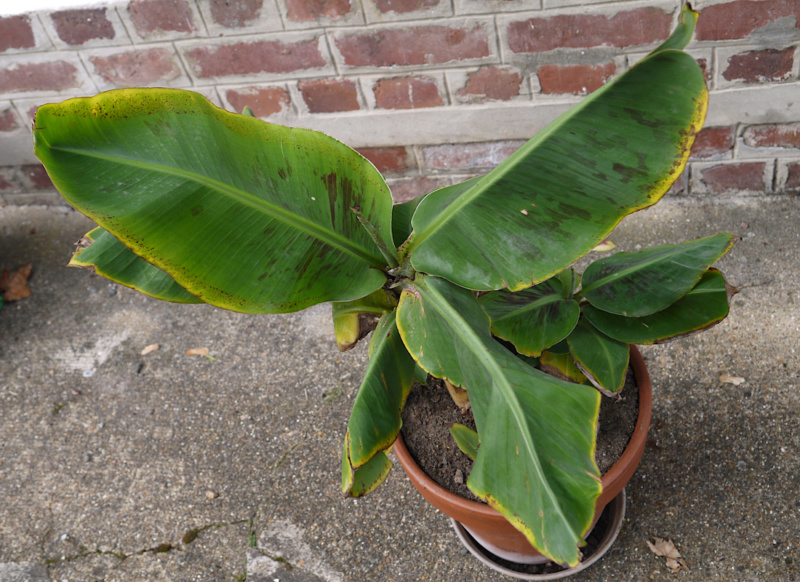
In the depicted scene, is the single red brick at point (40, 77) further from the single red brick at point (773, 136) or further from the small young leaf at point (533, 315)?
the single red brick at point (773, 136)

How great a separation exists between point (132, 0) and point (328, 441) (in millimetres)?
1353

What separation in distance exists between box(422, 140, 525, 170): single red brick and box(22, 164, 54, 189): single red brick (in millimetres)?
1439

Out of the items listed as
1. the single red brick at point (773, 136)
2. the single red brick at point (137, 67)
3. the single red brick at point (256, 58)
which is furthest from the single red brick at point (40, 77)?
the single red brick at point (773, 136)

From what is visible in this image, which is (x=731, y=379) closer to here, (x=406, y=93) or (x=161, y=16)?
(x=406, y=93)

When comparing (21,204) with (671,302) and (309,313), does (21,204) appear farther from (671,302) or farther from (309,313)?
(671,302)

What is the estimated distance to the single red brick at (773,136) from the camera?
1.62 meters

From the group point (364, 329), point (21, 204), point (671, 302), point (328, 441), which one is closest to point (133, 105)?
point (364, 329)

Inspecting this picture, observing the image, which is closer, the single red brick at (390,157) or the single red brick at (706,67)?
the single red brick at (706,67)

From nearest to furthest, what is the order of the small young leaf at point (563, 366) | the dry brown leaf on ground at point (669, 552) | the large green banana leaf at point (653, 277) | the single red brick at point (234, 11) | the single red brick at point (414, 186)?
the large green banana leaf at point (653, 277) → the small young leaf at point (563, 366) → the dry brown leaf on ground at point (669, 552) → the single red brick at point (234, 11) → the single red brick at point (414, 186)

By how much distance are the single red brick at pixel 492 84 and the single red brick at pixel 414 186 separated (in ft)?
1.10

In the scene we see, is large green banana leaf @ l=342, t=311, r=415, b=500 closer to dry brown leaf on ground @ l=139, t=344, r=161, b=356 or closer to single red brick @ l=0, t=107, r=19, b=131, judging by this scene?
dry brown leaf on ground @ l=139, t=344, r=161, b=356

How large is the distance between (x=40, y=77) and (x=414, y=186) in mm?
1249

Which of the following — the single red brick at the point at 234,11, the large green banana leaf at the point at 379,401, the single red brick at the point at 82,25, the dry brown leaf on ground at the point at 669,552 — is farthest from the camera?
the single red brick at the point at 82,25

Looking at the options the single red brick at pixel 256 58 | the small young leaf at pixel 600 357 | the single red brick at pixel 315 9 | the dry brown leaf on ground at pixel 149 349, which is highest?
the single red brick at pixel 315 9
